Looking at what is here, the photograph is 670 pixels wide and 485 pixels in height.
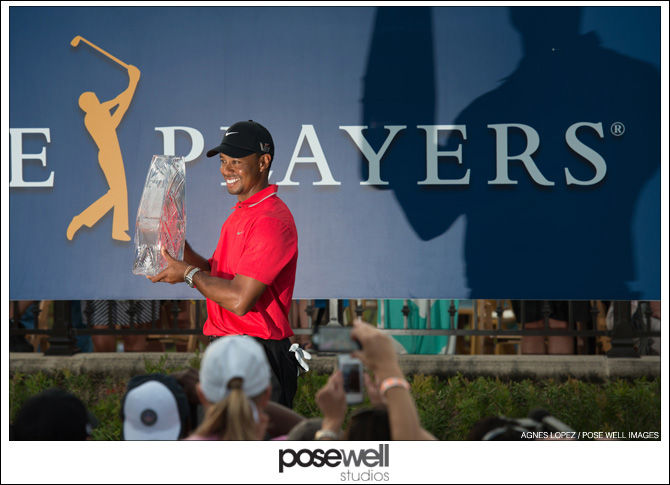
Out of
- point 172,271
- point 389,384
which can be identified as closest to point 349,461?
point 389,384

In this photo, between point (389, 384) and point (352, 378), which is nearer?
point (389, 384)

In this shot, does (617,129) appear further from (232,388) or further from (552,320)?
(232,388)

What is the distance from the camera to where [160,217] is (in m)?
3.18

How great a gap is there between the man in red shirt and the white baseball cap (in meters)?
0.44

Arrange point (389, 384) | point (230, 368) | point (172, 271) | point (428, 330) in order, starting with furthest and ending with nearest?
point (428, 330), point (172, 271), point (389, 384), point (230, 368)

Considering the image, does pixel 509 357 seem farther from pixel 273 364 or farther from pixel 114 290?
pixel 114 290

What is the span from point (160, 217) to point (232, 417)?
0.97 m

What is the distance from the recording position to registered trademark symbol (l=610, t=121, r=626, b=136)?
12.1 feet

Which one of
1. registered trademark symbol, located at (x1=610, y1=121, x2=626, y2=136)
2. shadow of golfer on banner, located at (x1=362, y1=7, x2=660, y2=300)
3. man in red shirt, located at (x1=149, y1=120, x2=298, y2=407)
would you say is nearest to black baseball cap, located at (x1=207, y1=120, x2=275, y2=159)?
man in red shirt, located at (x1=149, y1=120, x2=298, y2=407)

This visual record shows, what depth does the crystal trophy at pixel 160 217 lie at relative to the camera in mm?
3186

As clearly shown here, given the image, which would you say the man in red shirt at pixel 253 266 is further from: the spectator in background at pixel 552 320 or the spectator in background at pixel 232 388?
the spectator in background at pixel 552 320

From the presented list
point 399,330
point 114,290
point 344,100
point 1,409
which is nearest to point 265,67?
point 344,100

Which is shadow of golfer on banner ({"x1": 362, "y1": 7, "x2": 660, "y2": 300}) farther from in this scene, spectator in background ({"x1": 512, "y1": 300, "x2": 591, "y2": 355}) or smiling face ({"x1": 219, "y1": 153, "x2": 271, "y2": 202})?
spectator in background ({"x1": 512, "y1": 300, "x2": 591, "y2": 355})

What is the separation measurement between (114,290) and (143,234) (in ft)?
2.31
